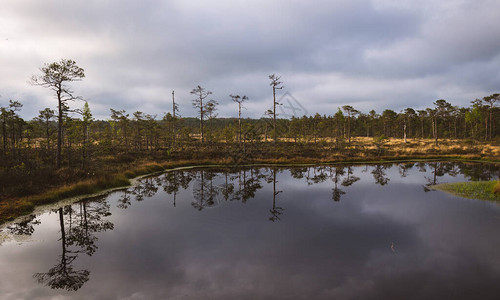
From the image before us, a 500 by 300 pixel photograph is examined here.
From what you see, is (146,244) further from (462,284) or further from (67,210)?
(462,284)

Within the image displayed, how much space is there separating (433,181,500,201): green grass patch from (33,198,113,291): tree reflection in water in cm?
2274

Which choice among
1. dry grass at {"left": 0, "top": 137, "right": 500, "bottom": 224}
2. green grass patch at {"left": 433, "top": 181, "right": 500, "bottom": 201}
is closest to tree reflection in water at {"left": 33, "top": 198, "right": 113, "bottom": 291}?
dry grass at {"left": 0, "top": 137, "right": 500, "bottom": 224}

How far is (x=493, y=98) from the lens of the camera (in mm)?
→ 67812

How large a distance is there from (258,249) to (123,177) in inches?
720

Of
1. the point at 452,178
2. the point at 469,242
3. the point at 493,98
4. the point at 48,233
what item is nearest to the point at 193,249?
the point at 48,233

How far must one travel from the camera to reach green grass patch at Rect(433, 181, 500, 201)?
15651mm

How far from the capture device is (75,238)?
1027 cm

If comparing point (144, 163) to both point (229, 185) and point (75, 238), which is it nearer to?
point (229, 185)

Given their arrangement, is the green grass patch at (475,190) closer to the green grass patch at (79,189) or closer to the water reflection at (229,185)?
the water reflection at (229,185)

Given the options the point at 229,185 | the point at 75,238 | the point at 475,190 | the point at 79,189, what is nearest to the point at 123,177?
the point at 79,189

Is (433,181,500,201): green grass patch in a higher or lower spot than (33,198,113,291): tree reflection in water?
higher

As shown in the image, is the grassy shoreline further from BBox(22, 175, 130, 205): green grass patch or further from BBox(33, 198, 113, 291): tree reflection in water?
BBox(33, 198, 113, 291): tree reflection in water

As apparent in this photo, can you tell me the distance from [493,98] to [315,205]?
89.2 m

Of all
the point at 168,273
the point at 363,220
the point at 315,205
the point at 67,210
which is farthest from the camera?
the point at 315,205
